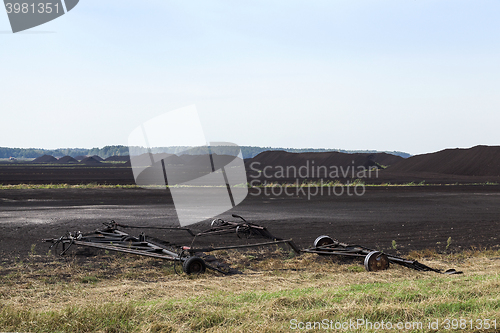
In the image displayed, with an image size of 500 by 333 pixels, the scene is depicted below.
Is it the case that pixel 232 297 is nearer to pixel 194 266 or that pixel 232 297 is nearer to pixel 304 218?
pixel 194 266

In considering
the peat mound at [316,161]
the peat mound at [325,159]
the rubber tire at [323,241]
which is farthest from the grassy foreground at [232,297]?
the peat mound at [325,159]

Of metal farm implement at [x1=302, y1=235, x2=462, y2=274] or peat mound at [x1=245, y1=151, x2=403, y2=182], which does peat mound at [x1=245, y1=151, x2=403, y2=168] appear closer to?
peat mound at [x1=245, y1=151, x2=403, y2=182]

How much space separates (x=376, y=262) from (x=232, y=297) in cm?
438

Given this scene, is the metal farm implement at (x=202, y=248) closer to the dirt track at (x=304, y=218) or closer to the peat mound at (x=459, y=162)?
the dirt track at (x=304, y=218)

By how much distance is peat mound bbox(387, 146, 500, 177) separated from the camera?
6762cm

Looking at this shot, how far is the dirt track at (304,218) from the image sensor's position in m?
13.6

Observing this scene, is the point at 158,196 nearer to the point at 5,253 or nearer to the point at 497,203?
the point at 5,253

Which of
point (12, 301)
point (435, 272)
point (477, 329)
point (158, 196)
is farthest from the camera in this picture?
point (158, 196)

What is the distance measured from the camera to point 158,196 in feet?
95.7

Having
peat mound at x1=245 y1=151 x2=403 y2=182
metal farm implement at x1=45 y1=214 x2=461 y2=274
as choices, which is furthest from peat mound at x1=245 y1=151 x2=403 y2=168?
metal farm implement at x1=45 y1=214 x2=461 y2=274

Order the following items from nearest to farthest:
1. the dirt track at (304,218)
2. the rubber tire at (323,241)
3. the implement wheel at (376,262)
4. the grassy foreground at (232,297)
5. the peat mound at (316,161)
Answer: the grassy foreground at (232,297), the implement wheel at (376,262), the rubber tire at (323,241), the dirt track at (304,218), the peat mound at (316,161)

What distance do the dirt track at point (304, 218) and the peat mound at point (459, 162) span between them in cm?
4410

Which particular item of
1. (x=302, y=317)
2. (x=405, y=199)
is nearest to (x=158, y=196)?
(x=405, y=199)

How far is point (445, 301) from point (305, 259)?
5047 millimetres
